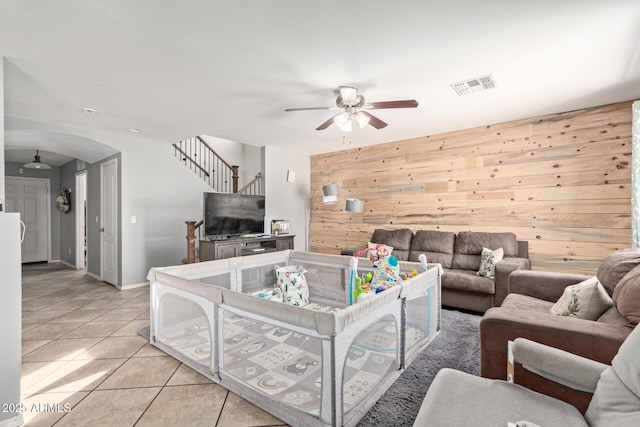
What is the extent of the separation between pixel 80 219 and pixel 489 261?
7.85 metres

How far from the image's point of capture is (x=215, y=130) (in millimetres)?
4270

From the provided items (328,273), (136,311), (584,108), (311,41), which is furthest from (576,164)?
(136,311)

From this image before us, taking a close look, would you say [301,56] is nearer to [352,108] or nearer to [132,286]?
[352,108]

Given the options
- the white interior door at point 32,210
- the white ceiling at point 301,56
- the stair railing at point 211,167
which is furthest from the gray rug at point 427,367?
the white interior door at point 32,210

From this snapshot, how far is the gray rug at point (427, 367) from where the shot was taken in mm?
1666

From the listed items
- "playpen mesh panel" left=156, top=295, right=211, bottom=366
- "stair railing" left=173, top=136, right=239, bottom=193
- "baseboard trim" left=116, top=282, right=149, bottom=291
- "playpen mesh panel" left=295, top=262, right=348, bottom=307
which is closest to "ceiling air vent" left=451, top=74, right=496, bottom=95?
"playpen mesh panel" left=295, top=262, right=348, bottom=307

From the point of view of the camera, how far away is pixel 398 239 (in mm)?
4531

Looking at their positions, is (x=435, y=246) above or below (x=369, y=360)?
above

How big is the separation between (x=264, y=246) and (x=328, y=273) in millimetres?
2142

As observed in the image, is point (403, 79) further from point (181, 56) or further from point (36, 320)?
point (36, 320)

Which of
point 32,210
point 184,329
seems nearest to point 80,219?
point 32,210

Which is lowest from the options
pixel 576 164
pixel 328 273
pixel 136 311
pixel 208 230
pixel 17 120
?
pixel 136 311

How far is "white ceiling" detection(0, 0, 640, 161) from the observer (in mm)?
1766

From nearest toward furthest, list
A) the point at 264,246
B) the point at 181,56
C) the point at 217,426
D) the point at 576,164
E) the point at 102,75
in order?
the point at 217,426 < the point at 181,56 < the point at 102,75 < the point at 576,164 < the point at 264,246
